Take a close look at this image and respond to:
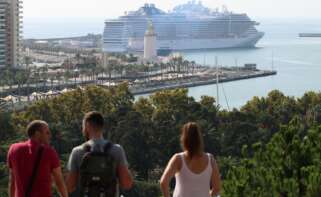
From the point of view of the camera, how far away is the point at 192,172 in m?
2.52

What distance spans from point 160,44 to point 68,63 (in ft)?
52.3

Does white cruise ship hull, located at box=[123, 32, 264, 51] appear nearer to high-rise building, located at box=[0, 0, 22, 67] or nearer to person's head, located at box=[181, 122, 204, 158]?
high-rise building, located at box=[0, 0, 22, 67]

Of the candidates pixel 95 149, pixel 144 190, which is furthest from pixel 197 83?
pixel 95 149

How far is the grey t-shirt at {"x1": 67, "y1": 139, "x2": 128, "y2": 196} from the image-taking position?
8.07ft

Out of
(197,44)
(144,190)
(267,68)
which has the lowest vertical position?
(144,190)

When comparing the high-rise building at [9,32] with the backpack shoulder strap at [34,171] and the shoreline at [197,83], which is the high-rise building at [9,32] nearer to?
the shoreline at [197,83]

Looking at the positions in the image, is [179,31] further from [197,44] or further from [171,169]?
[171,169]

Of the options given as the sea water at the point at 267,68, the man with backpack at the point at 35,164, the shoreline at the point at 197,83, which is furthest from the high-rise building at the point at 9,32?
the man with backpack at the point at 35,164

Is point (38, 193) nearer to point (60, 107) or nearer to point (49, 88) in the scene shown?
point (60, 107)

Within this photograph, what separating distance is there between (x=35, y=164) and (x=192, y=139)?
1.70 ft

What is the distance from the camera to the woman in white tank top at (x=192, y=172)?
2506 mm

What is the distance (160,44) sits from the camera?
53.8 meters

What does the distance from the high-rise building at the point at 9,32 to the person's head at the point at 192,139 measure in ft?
106

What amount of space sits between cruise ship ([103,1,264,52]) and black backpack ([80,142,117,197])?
49682 millimetres
